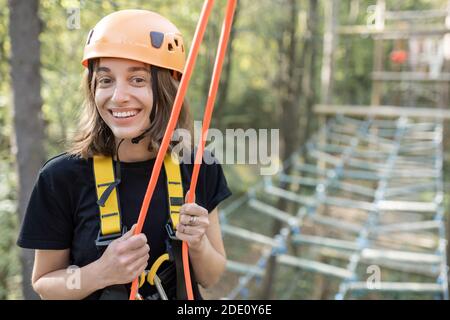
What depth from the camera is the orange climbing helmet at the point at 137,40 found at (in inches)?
50.5

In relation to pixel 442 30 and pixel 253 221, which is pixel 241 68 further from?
pixel 442 30

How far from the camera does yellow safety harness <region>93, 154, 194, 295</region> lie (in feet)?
4.17

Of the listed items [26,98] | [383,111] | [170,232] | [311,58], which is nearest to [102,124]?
[170,232]

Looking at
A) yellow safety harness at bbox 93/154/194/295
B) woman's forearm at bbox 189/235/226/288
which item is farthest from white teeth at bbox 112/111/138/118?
woman's forearm at bbox 189/235/226/288

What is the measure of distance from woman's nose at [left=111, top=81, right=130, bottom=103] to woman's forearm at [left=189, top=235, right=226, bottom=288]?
1.43 feet

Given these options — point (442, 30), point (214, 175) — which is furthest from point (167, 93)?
point (442, 30)

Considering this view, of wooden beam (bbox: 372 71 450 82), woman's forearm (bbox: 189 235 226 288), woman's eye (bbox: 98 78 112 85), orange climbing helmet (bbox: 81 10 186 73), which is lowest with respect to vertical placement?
woman's forearm (bbox: 189 235 226 288)

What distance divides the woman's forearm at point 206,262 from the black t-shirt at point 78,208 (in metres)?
0.10

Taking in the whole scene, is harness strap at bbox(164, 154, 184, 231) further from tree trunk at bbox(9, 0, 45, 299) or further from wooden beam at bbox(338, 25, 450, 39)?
wooden beam at bbox(338, 25, 450, 39)

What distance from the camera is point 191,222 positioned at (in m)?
1.24

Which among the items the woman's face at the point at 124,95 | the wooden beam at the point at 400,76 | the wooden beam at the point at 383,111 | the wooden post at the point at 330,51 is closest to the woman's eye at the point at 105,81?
the woman's face at the point at 124,95

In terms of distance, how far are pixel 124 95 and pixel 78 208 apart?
33 centimetres

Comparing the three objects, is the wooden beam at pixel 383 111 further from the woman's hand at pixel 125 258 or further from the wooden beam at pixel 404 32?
the woman's hand at pixel 125 258

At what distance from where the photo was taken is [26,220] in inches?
50.1
